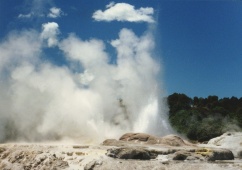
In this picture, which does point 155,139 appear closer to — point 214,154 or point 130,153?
point 214,154

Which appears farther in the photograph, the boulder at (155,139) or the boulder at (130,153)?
the boulder at (155,139)

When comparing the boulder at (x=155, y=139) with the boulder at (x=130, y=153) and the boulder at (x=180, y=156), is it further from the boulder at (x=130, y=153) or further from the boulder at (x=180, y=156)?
the boulder at (x=130, y=153)

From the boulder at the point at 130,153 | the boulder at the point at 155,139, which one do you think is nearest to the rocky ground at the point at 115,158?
the boulder at the point at 130,153

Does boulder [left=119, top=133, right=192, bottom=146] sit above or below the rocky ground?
above

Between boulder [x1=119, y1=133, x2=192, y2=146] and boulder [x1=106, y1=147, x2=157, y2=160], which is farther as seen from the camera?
boulder [x1=119, y1=133, x2=192, y2=146]

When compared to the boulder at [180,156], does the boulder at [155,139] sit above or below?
above

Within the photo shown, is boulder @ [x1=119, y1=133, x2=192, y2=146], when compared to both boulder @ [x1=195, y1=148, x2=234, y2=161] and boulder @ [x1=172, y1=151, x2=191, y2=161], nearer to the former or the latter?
boulder @ [x1=195, y1=148, x2=234, y2=161]

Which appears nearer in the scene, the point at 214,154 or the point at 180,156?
the point at 180,156

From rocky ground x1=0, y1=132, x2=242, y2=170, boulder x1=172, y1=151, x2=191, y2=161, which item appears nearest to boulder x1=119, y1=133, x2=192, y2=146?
rocky ground x1=0, y1=132, x2=242, y2=170

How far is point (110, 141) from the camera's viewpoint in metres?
24.0

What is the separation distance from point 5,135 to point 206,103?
52.0 meters

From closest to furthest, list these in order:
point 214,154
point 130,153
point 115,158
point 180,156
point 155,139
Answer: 1. point 115,158
2. point 130,153
3. point 180,156
4. point 214,154
5. point 155,139

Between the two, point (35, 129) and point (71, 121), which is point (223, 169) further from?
point (35, 129)

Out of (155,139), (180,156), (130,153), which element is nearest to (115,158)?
(130,153)
